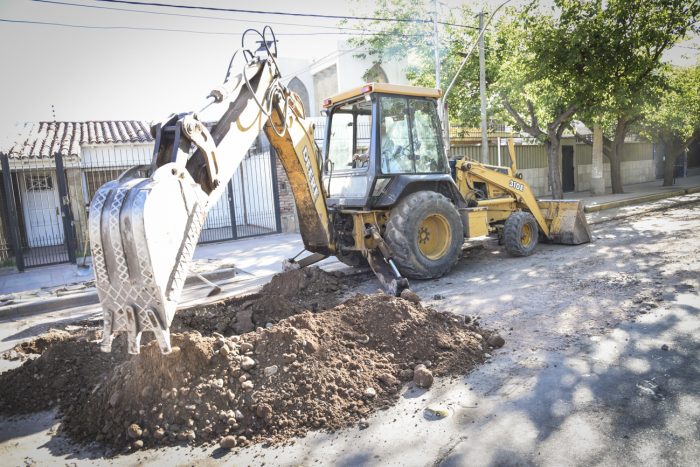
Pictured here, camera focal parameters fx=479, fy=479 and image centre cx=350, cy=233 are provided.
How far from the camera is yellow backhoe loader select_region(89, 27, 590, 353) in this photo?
3.22 metres

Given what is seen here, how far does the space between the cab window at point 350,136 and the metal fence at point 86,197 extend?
6411 millimetres

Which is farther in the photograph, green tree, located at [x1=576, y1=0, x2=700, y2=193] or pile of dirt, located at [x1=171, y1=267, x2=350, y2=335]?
green tree, located at [x1=576, y1=0, x2=700, y2=193]

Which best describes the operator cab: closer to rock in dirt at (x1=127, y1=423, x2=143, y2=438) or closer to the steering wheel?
the steering wheel

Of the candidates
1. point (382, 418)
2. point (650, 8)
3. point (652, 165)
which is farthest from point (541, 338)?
point (652, 165)

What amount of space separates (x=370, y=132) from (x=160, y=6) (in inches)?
254

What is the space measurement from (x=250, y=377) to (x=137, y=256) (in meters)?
1.24

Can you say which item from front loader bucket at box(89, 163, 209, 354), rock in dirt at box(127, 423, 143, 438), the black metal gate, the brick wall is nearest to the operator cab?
front loader bucket at box(89, 163, 209, 354)

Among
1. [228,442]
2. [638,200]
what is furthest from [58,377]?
[638,200]

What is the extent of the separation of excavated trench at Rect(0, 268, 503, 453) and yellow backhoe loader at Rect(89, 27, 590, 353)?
1.70 ft

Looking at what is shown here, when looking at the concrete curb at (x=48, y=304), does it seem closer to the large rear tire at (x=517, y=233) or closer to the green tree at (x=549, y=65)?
the large rear tire at (x=517, y=233)

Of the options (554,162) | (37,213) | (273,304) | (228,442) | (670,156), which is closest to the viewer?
(228,442)

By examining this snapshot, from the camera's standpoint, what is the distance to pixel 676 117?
20.5 metres

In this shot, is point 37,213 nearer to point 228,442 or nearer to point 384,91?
point 384,91

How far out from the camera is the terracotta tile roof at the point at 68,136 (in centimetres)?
1374
